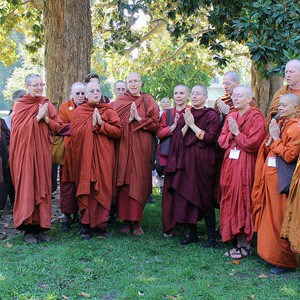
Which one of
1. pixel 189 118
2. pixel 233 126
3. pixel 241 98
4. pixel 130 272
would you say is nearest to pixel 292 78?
pixel 241 98

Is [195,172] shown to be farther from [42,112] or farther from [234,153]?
[42,112]

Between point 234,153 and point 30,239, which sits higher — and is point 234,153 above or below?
above

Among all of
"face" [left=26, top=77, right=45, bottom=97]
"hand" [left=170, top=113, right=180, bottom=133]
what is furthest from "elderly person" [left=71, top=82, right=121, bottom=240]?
"hand" [left=170, top=113, right=180, bottom=133]

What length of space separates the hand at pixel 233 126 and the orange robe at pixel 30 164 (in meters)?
2.20

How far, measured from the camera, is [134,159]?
21.9 feet

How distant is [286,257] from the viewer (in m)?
5.25

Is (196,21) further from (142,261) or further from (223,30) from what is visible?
(142,261)

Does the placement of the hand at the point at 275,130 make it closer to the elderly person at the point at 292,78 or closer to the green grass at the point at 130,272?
the elderly person at the point at 292,78

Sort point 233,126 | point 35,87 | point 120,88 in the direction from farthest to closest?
1. point 120,88
2. point 35,87
3. point 233,126

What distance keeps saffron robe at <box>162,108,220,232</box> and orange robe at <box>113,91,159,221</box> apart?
1.79ft

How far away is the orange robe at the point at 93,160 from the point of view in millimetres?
6379

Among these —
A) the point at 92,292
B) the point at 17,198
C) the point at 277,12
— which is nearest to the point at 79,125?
the point at 17,198

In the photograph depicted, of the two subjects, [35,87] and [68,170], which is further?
[68,170]

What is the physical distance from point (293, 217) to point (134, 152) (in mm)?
2495
